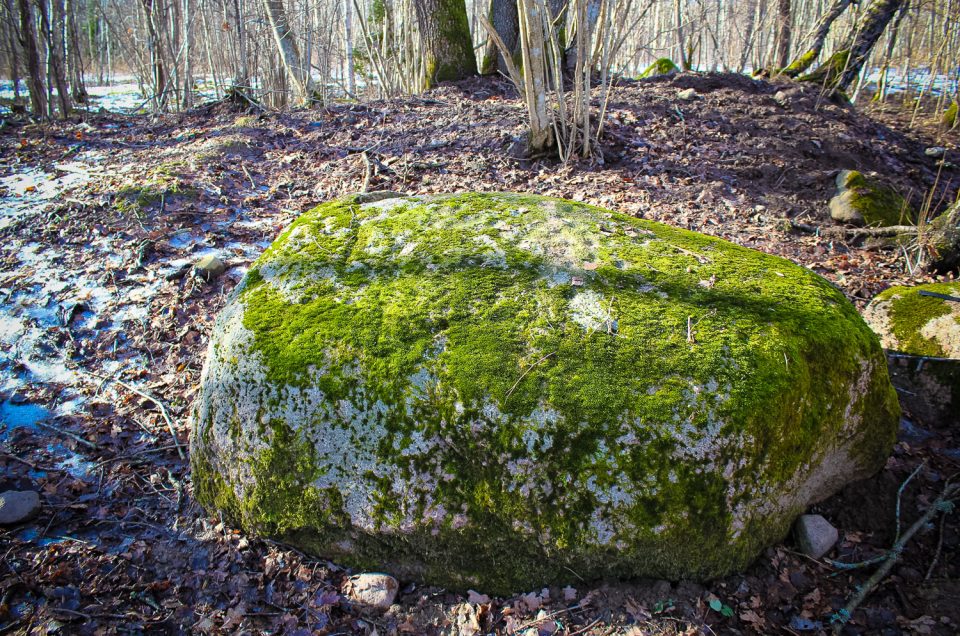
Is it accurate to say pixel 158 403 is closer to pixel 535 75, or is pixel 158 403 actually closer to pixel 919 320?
pixel 535 75

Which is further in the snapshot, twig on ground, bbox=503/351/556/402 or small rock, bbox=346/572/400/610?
small rock, bbox=346/572/400/610

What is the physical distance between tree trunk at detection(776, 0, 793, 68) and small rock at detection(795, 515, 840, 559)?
10.3 m

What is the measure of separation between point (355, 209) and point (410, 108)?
4.86m

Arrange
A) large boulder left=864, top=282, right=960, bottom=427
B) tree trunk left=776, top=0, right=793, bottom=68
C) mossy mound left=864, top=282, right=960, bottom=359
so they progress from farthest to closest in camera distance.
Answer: tree trunk left=776, top=0, right=793, bottom=68 < mossy mound left=864, top=282, right=960, bottom=359 < large boulder left=864, top=282, right=960, bottom=427

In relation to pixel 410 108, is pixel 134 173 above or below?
below

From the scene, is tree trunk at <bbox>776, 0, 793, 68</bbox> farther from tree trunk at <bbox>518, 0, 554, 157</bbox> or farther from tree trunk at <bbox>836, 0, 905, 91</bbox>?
tree trunk at <bbox>518, 0, 554, 157</bbox>

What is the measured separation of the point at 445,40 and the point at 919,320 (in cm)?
763

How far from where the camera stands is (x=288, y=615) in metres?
2.28

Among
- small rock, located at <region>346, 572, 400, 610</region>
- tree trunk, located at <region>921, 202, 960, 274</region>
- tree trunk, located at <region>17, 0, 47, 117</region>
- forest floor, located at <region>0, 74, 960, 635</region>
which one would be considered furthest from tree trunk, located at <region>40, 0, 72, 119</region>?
tree trunk, located at <region>921, 202, 960, 274</region>

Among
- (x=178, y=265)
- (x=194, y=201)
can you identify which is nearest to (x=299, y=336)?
(x=178, y=265)

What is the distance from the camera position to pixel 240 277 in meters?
A: 4.41

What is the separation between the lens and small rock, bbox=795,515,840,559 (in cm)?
246

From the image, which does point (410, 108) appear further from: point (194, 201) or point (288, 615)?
point (288, 615)

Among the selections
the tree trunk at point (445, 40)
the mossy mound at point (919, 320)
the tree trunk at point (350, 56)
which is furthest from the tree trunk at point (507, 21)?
the mossy mound at point (919, 320)
